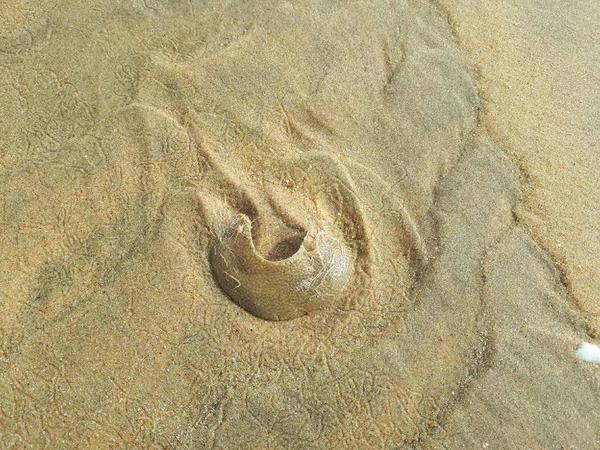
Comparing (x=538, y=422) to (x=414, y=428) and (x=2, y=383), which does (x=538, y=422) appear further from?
(x=2, y=383)

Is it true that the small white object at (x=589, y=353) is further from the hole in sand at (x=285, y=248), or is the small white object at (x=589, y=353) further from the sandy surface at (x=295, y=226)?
the hole in sand at (x=285, y=248)

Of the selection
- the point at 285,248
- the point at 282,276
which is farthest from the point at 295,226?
the point at 282,276

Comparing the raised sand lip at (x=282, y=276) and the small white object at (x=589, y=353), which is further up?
the small white object at (x=589, y=353)

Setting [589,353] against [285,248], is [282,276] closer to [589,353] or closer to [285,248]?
[285,248]

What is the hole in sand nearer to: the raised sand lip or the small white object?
the raised sand lip

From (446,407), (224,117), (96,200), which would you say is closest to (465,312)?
(446,407)

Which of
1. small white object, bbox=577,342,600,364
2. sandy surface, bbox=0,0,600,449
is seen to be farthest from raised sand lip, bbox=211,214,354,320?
small white object, bbox=577,342,600,364

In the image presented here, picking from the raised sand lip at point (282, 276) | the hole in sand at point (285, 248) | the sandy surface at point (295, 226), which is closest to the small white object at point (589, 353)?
the sandy surface at point (295, 226)
